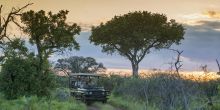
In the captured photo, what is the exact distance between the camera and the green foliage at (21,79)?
39875 mm

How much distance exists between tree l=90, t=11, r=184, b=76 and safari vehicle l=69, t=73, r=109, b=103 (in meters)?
26.9

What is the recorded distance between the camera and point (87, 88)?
4581 centimetres

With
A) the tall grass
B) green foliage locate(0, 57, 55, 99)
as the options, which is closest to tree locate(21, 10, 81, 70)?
the tall grass

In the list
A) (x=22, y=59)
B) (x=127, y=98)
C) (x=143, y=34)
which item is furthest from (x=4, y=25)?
(x=143, y=34)

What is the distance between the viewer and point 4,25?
46.0 metres

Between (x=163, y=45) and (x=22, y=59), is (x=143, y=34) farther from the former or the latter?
(x=22, y=59)

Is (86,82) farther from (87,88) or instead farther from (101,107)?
(101,107)

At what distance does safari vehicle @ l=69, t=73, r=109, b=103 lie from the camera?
45344 mm

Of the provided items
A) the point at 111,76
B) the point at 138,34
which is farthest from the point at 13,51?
the point at 138,34

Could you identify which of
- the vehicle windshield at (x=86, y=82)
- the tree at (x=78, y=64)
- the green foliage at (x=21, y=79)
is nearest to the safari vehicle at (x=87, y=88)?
the vehicle windshield at (x=86, y=82)

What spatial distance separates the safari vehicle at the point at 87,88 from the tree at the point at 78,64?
44371 millimetres

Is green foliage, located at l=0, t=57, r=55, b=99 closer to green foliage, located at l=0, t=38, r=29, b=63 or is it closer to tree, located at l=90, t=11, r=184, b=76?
green foliage, located at l=0, t=38, r=29, b=63

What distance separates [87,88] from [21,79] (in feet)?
23.8

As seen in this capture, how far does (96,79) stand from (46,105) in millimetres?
14346
